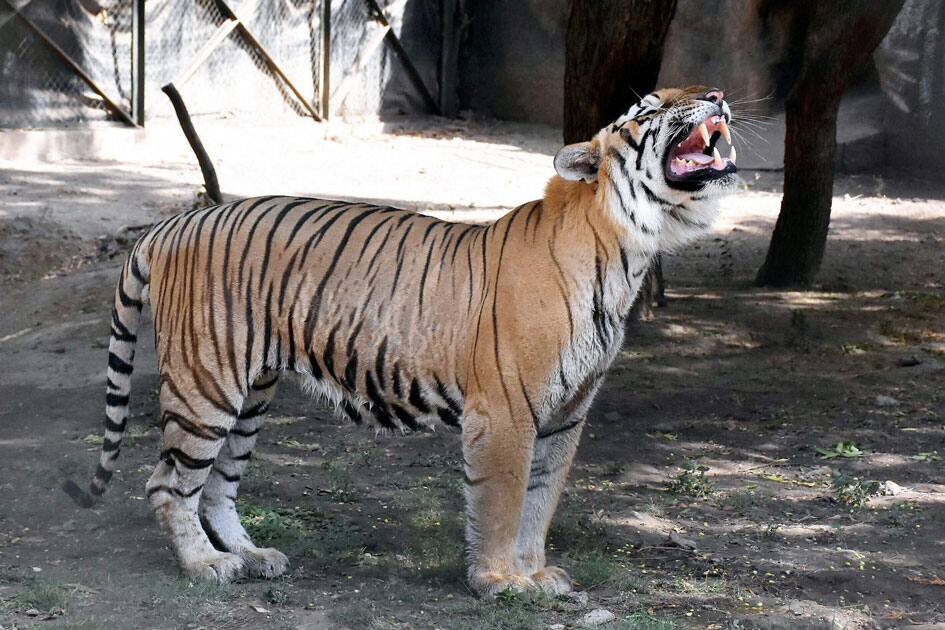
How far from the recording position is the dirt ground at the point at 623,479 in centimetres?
392

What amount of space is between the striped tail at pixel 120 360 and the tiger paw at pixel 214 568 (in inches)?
19.9

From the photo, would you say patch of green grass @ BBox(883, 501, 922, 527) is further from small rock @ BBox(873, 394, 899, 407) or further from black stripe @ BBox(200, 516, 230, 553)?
black stripe @ BBox(200, 516, 230, 553)

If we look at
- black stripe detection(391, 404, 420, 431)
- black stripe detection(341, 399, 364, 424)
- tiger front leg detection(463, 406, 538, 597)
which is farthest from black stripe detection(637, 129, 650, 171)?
black stripe detection(341, 399, 364, 424)

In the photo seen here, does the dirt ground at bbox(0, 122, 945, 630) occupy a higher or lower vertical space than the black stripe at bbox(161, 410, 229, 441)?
lower

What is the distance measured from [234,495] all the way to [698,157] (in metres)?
2.16

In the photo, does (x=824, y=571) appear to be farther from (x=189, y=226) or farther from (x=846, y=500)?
(x=189, y=226)

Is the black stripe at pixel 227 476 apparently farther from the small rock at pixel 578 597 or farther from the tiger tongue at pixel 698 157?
the tiger tongue at pixel 698 157

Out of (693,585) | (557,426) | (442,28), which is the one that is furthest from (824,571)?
(442,28)

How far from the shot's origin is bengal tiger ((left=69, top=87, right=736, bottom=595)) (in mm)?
3793

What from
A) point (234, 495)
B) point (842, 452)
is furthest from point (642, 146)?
point (842, 452)

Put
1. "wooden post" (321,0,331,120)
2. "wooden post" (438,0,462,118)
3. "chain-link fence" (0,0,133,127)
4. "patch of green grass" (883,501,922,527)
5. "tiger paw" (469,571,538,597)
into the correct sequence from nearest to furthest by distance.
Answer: "tiger paw" (469,571,538,597)
"patch of green grass" (883,501,922,527)
"chain-link fence" (0,0,133,127)
"wooden post" (321,0,331,120)
"wooden post" (438,0,462,118)

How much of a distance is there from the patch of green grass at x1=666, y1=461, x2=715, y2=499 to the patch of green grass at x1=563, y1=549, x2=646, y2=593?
0.88 m

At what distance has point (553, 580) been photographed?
403 cm

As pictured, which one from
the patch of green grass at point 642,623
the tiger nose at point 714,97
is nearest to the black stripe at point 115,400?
the patch of green grass at point 642,623
